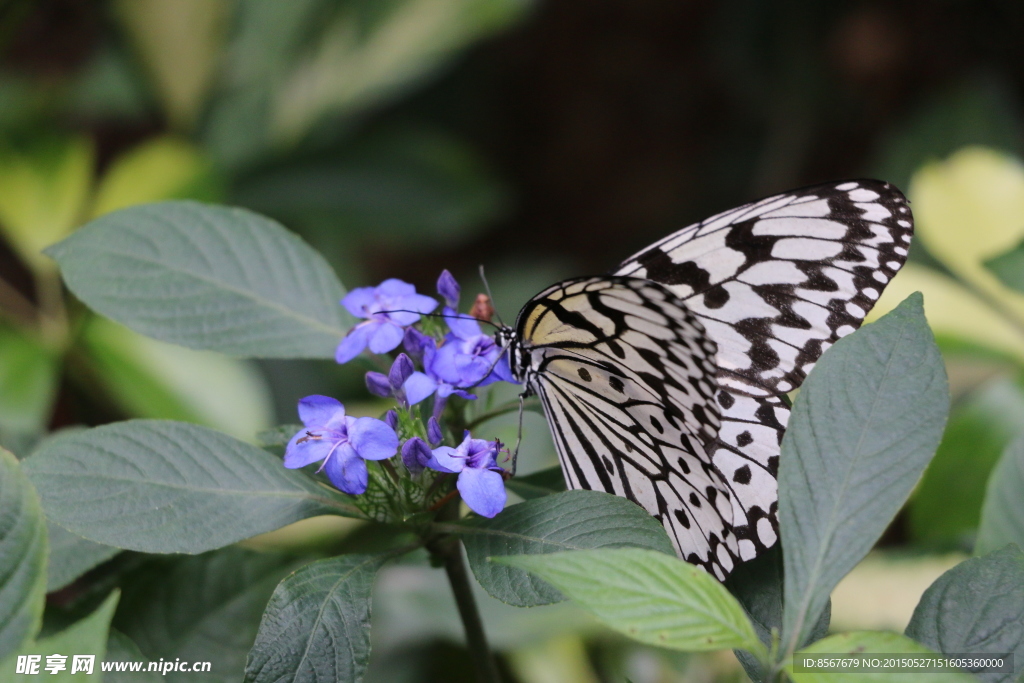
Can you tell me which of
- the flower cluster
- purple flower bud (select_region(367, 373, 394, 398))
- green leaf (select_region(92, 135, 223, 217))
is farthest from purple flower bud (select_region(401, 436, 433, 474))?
green leaf (select_region(92, 135, 223, 217))

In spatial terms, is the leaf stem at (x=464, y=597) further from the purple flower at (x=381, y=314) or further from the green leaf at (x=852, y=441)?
the green leaf at (x=852, y=441)

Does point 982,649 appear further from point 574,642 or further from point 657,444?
point 574,642

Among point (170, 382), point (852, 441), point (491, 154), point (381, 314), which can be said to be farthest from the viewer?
point (491, 154)

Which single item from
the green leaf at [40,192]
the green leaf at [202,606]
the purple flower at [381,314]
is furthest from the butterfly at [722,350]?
the green leaf at [40,192]

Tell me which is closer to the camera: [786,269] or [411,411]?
[411,411]

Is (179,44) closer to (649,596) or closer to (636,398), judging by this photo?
(636,398)

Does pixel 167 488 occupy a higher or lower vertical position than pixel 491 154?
lower

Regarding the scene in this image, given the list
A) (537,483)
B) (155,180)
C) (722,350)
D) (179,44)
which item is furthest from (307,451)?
(179,44)


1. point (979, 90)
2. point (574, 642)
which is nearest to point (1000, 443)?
point (574, 642)
